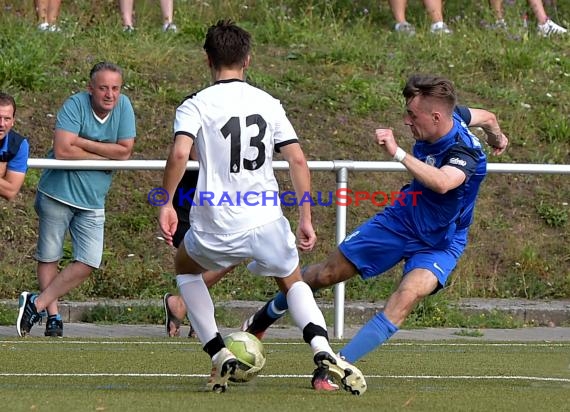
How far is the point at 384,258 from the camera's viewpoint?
7426 millimetres

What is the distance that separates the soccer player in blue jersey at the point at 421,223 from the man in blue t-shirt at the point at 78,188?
2.29 metres

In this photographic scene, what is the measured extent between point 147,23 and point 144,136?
2733 millimetres

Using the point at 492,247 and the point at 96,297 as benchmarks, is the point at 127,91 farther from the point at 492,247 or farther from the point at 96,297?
the point at 492,247

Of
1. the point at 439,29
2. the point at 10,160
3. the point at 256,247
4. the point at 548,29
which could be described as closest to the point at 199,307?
the point at 256,247

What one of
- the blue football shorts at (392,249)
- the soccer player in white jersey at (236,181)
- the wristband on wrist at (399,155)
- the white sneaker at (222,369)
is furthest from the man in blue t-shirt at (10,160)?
the wristband on wrist at (399,155)

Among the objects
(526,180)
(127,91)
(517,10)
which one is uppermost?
(517,10)

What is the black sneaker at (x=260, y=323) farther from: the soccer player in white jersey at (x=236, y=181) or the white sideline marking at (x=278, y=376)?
the soccer player in white jersey at (x=236, y=181)

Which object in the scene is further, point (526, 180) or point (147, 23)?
point (147, 23)

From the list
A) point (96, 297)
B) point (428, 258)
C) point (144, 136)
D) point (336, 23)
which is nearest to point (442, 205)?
point (428, 258)

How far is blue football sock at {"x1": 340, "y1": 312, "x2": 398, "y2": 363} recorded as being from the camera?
669 cm

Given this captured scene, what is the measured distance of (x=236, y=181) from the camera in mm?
6230

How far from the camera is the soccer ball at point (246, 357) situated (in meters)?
6.42

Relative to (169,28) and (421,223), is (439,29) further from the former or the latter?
(421,223)

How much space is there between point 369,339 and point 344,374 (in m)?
0.62
